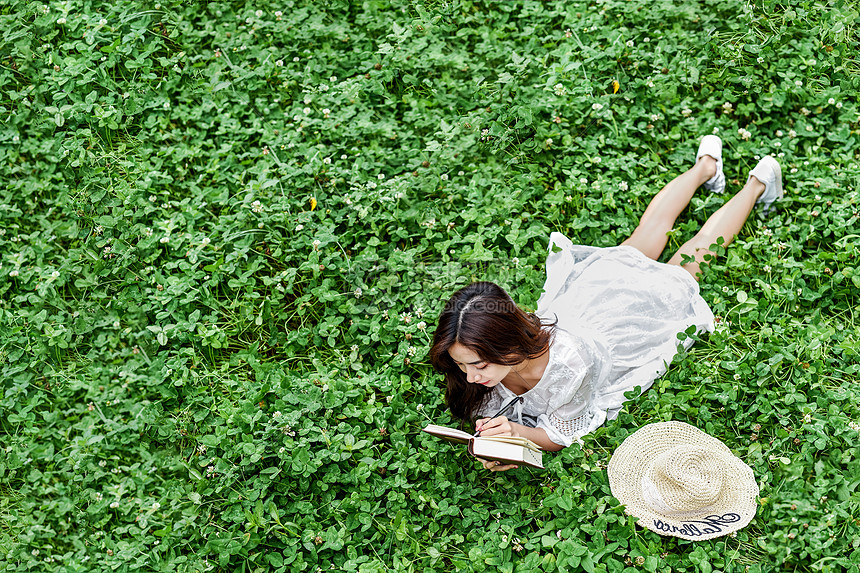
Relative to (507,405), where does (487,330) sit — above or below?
above

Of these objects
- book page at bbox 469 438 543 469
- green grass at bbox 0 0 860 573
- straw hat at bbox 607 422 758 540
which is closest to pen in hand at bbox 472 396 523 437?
green grass at bbox 0 0 860 573

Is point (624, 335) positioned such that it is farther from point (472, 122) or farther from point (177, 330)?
point (177, 330)

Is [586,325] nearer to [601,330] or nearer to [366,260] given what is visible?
[601,330]

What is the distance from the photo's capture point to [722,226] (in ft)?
14.4

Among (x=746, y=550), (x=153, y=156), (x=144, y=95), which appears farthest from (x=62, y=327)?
(x=746, y=550)

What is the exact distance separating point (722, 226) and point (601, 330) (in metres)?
1.07

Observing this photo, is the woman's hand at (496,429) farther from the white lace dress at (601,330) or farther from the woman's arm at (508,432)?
the white lace dress at (601,330)

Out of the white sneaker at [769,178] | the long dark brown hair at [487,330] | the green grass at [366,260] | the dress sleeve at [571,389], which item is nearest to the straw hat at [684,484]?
the green grass at [366,260]

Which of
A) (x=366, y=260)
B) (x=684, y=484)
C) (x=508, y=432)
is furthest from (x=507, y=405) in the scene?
(x=366, y=260)

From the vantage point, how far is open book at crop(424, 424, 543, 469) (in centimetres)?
336

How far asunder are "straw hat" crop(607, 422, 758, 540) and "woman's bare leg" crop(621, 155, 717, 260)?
3.90 ft

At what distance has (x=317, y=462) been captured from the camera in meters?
3.76

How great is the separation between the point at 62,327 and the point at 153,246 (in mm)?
739

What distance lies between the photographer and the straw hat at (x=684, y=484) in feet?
11.3
